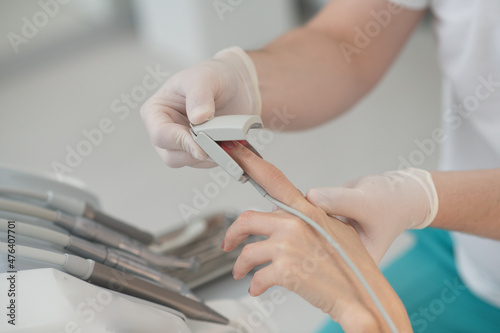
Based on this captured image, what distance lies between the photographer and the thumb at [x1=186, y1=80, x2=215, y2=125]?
714mm

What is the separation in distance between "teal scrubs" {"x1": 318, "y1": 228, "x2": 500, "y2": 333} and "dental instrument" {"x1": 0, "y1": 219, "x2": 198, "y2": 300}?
37 cm

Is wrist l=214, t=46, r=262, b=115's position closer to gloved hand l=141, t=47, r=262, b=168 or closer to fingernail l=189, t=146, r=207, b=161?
gloved hand l=141, t=47, r=262, b=168

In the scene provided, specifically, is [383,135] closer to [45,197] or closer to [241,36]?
[241,36]

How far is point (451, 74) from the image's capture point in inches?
42.3

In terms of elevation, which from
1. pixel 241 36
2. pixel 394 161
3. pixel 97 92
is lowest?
pixel 394 161

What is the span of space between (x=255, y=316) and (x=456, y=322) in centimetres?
40

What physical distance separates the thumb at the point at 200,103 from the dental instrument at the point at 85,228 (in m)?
0.22

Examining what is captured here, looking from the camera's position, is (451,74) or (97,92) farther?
(97,92)

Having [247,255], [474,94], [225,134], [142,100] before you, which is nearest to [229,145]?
[225,134]

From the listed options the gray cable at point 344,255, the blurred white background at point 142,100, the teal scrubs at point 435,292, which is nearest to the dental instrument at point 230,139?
the gray cable at point 344,255

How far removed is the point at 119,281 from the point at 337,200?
0.29 m

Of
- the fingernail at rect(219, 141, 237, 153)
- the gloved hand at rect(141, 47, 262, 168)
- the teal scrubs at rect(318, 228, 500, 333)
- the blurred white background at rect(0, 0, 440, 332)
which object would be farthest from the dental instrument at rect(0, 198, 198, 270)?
the blurred white background at rect(0, 0, 440, 332)

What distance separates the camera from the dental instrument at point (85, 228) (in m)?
0.75

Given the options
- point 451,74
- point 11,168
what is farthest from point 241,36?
point 11,168
